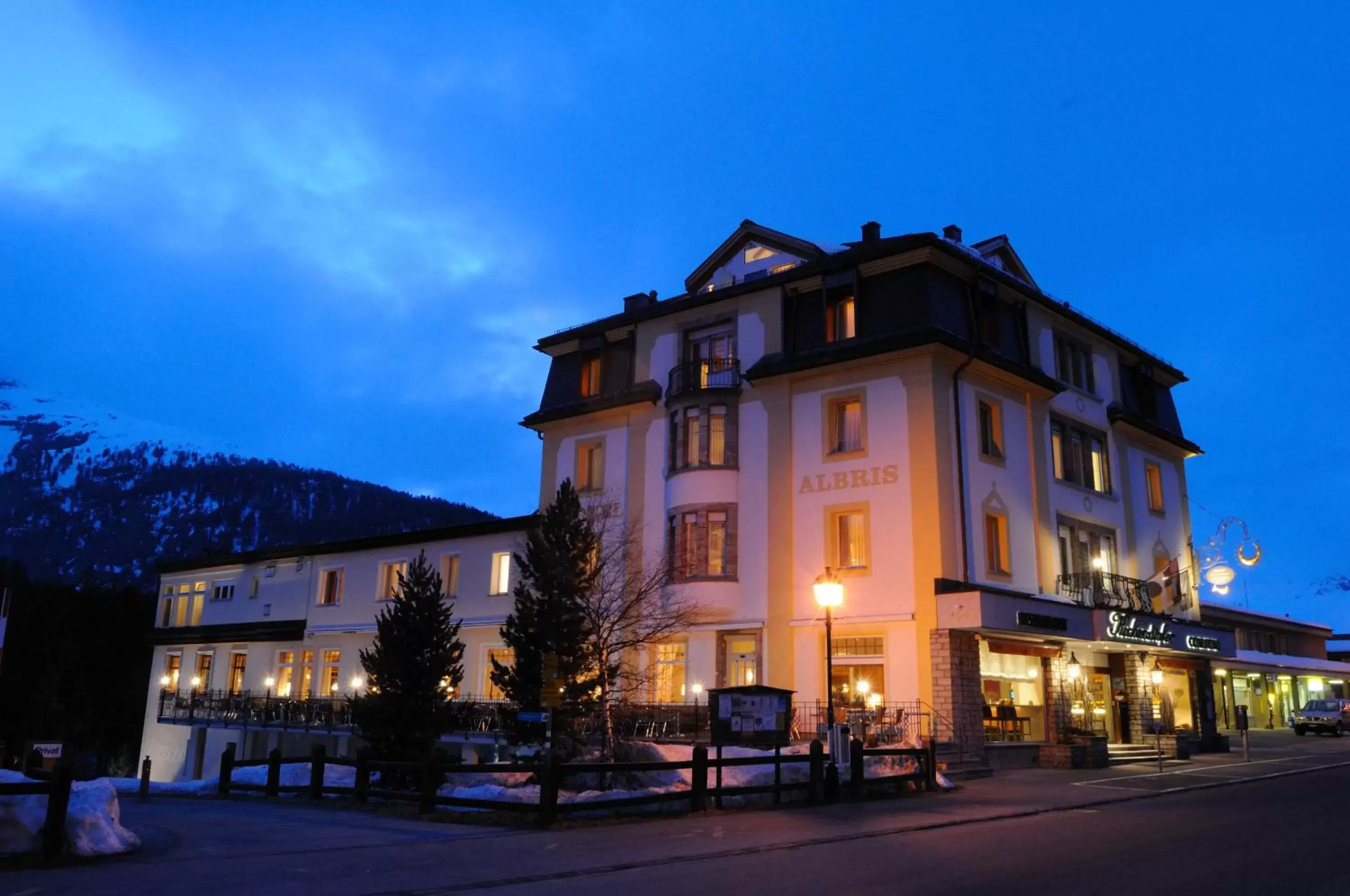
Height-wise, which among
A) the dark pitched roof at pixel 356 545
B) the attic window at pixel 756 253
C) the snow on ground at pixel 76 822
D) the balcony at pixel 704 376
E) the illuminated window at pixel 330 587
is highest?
the attic window at pixel 756 253

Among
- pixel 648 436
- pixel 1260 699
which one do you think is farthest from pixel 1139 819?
pixel 1260 699

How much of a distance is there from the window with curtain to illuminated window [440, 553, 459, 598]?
15.8 metres

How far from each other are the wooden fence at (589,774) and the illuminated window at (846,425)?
11451mm

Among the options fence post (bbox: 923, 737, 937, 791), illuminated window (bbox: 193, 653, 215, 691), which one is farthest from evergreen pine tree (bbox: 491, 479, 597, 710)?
illuminated window (bbox: 193, 653, 215, 691)

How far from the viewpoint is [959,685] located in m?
26.6

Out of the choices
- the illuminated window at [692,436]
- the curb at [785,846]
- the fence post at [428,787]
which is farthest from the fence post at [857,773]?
the illuminated window at [692,436]

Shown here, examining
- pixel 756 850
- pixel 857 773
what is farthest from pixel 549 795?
pixel 857 773

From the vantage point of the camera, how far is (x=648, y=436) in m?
34.8

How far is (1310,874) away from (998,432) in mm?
21152

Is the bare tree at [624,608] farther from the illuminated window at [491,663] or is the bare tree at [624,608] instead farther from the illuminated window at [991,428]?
the illuminated window at [991,428]

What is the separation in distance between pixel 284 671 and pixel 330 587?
424cm

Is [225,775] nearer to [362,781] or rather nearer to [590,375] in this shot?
[362,781]

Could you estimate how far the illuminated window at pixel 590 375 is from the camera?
37.0 m

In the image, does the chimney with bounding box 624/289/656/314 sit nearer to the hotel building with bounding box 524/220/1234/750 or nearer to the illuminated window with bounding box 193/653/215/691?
the hotel building with bounding box 524/220/1234/750
